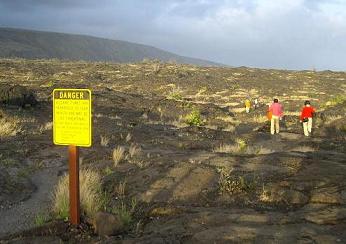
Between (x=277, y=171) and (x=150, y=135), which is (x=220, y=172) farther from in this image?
(x=150, y=135)

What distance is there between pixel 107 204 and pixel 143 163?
4.09 m

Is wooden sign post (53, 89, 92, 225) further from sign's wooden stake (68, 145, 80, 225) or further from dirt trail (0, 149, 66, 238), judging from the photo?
dirt trail (0, 149, 66, 238)

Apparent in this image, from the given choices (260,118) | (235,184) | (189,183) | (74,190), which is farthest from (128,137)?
(260,118)

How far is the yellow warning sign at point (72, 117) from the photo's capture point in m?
Result: 8.24

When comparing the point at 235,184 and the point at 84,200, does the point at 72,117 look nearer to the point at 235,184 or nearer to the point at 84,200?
the point at 84,200

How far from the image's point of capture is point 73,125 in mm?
8352

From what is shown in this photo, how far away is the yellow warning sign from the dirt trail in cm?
186

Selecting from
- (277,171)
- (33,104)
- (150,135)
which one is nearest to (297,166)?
(277,171)

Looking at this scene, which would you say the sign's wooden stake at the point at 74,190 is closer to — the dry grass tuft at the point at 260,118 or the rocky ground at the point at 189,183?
the rocky ground at the point at 189,183

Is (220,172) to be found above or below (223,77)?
below

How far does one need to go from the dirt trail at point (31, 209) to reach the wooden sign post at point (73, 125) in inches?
45.9

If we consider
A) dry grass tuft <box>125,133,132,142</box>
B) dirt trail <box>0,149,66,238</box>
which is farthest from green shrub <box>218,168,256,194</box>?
dry grass tuft <box>125,133,132,142</box>

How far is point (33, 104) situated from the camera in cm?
3055

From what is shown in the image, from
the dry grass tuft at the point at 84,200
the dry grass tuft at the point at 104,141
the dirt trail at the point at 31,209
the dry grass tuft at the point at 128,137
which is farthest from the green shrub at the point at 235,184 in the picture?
the dry grass tuft at the point at 128,137
